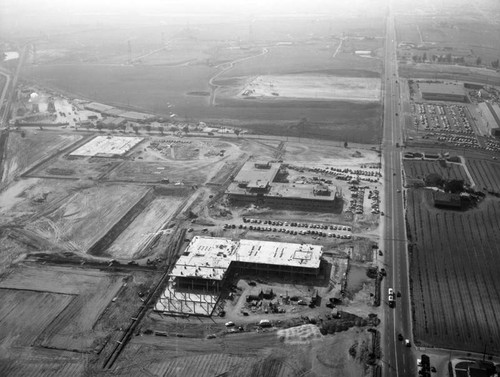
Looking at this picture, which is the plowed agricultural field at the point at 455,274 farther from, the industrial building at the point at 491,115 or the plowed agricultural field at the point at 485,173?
the industrial building at the point at 491,115

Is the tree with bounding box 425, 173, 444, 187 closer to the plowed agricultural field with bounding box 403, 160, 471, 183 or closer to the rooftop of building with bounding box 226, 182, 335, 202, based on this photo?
the plowed agricultural field with bounding box 403, 160, 471, 183

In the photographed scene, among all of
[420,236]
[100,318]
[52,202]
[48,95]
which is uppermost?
[48,95]

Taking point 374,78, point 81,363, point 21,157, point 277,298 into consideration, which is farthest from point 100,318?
point 374,78

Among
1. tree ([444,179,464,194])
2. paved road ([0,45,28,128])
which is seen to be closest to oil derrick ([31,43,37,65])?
paved road ([0,45,28,128])

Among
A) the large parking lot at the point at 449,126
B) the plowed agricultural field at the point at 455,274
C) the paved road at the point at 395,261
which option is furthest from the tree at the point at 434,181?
the large parking lot at the point at 449,126

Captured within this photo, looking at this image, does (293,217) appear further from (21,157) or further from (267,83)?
(267,83)

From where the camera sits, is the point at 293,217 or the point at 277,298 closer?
the point at 277,298
